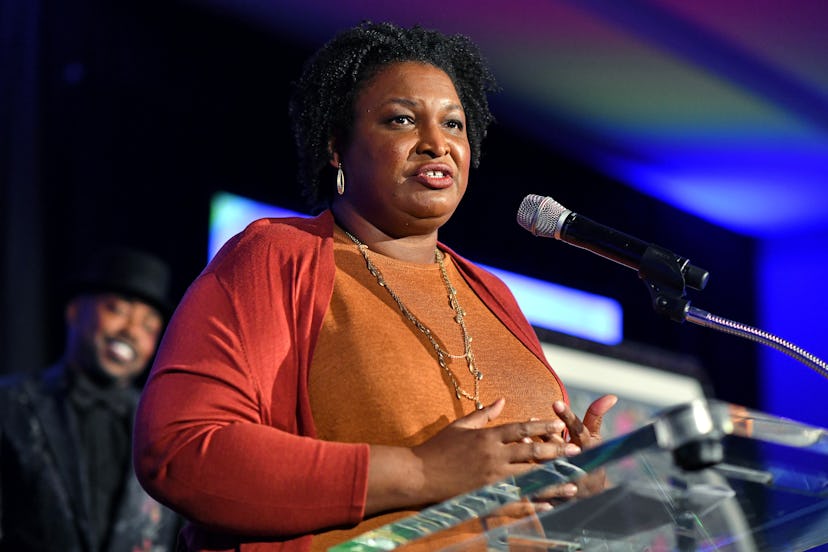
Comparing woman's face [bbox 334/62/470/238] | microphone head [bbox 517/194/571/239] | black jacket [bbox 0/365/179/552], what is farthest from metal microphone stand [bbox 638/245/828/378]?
black jacket [bbox 0/365/179/552]

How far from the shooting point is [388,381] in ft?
5.31

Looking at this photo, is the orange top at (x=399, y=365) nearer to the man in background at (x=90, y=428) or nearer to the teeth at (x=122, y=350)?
the man in background at (x=90, y=428)

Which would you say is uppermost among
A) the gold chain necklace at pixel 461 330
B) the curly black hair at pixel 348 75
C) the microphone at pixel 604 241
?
the curly black hair at pixel 348 75

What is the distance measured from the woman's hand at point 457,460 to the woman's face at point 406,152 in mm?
502

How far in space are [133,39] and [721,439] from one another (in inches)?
153

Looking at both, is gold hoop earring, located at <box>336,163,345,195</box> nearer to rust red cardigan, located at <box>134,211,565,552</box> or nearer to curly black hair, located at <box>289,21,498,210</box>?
curly black hair, located at <box>289,21,498,210</box>

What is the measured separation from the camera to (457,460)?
4.60 feet

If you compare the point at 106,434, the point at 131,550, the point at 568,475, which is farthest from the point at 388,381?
the point at 106,434

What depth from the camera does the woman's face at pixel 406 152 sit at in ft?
6.03

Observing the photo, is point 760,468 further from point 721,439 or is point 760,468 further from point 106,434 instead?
point 106,434

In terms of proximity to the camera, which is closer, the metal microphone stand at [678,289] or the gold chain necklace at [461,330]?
the metal microphone stand at [678,289]

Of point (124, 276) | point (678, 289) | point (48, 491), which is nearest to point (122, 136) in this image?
point (124, 276)

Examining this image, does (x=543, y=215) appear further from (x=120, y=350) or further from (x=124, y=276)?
(x=120, y=350)

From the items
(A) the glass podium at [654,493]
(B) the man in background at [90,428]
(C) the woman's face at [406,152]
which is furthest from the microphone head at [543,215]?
(B) the man in background at [90,428]
